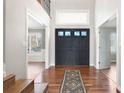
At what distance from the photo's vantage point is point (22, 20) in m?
5.02

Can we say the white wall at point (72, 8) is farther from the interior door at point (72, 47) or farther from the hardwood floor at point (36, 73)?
the hardwood floor at point (36, 73)

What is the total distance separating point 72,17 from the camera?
11.7 metres

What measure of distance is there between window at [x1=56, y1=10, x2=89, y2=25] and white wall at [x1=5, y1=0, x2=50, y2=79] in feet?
21.8

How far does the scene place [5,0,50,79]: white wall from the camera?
473 centimetres

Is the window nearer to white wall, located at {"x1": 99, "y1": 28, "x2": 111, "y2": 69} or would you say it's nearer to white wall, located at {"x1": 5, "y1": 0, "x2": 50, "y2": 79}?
white wall, located at {"x1": 99, "y1": 28, "x2": 111, "y2": 69}

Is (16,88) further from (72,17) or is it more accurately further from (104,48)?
(72,17)

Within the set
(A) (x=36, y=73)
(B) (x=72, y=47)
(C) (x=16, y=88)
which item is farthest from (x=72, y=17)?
(C) (x=16, y=88)

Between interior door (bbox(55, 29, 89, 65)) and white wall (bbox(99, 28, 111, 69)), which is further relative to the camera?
interior door (bbox(55, 29, 89, 65))

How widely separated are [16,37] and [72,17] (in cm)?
723

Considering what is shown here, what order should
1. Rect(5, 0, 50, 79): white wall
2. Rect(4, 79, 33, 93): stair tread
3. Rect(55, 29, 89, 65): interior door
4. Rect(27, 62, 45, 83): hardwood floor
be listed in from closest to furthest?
1. Rect(4, 79, 33, 93): stair tread
2. Rect(5, 0, 50, 79): white wall
3. Rect(27, 62, 45, 83): hardwood floor
4. Rect(55, 29, 89, 65): interior door

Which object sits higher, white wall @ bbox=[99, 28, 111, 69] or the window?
the window

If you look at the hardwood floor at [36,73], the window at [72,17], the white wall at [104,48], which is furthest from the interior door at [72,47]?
the hardwood floor at [36,73]

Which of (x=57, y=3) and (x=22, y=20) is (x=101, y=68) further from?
(x=22, y=20)

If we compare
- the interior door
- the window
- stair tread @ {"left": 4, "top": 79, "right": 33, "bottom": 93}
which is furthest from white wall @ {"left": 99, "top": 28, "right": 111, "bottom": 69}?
stair tread @ {"left": 4, "top": 79, "right": 33, "bottom": 93}
